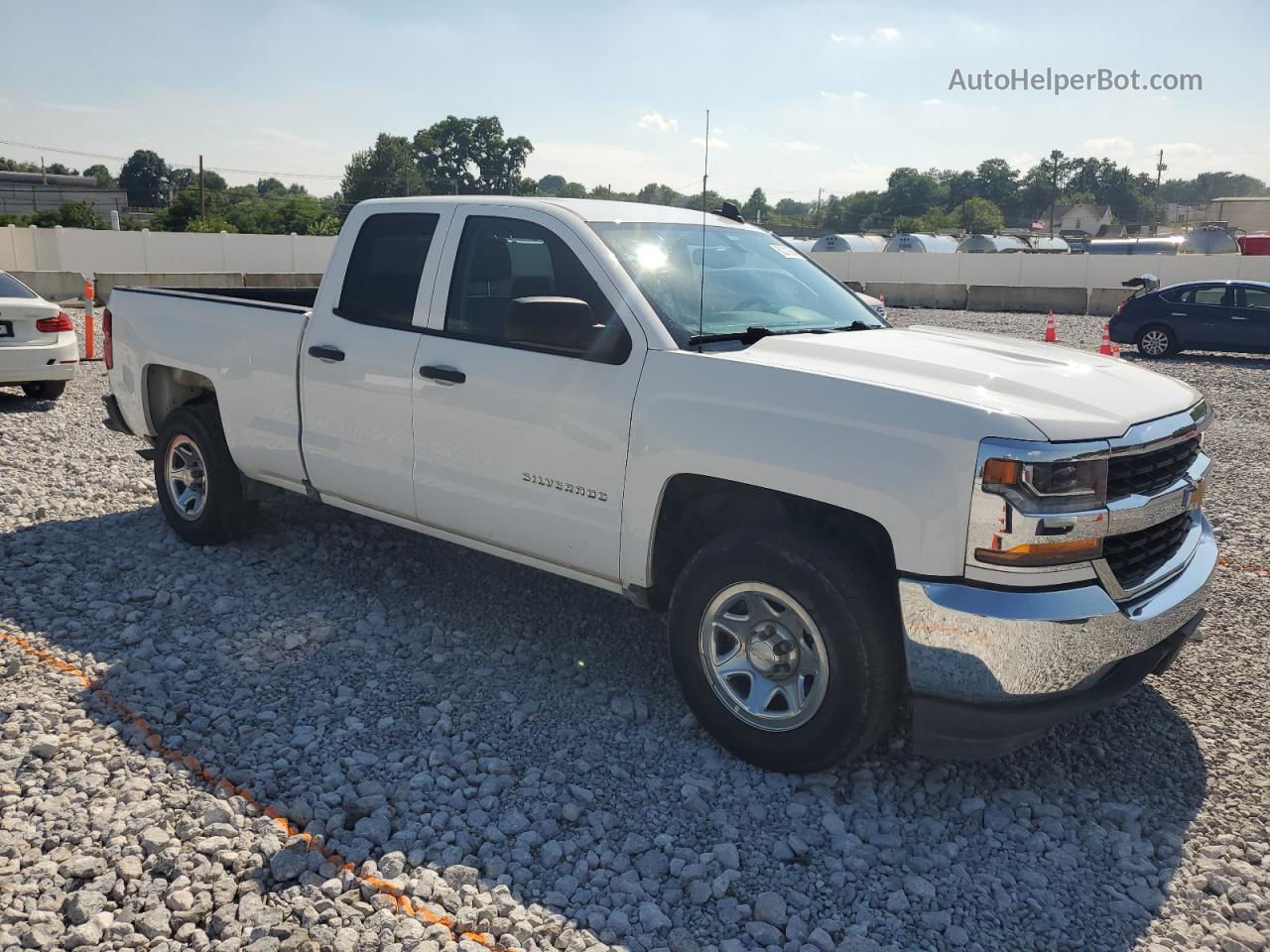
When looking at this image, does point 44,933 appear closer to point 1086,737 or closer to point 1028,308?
point 1086,737

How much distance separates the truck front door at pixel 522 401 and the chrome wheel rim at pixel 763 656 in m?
0.53

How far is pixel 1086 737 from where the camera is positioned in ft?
14.2

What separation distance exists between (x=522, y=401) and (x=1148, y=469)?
7.69 feet

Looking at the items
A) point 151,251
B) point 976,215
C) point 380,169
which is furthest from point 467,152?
point 151,251

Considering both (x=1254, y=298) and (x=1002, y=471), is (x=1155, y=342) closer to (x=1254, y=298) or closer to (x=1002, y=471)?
(x=1254, y=298)

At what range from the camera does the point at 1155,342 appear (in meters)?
18.8

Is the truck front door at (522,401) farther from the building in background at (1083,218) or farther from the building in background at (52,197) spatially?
the building in background at (1083,218)

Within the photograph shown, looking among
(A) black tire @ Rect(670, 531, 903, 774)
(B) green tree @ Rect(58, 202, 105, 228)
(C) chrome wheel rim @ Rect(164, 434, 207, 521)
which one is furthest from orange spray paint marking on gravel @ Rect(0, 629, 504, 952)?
(B) green tree @ Rect(58, 202, 105, 228)

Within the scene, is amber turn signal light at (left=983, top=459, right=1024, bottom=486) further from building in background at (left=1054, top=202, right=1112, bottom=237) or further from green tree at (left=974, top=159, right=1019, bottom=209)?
green tree at (left=974, top=159, right=1019, bottom=209)

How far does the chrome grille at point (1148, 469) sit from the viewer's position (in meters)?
3.54

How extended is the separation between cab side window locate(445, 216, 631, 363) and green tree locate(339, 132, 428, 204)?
263 feet

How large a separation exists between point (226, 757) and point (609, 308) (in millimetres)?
2231

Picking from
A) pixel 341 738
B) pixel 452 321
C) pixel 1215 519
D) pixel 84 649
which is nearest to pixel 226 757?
pixel 341 738

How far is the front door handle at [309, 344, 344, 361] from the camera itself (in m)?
5.18
